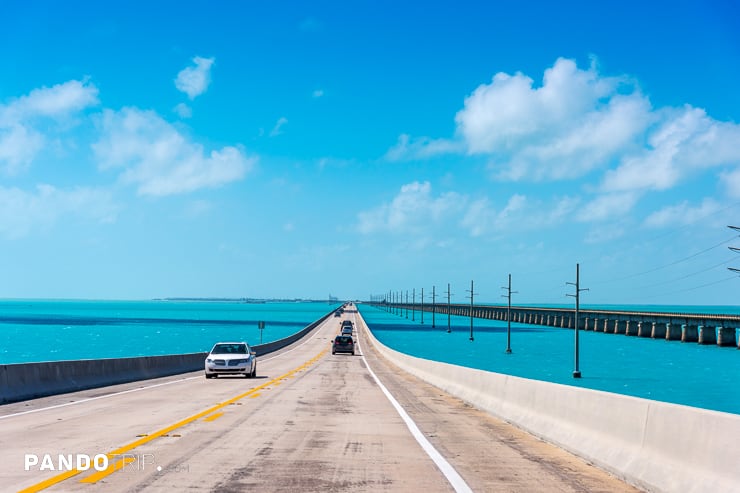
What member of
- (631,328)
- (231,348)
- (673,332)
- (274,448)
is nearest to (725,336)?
(673,332)

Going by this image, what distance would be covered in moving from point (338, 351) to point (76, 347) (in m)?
61.1

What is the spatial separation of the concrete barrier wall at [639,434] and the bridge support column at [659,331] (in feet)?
500

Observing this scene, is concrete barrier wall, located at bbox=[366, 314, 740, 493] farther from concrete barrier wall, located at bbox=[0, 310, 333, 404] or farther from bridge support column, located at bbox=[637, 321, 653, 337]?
bridge support column, located at bbox=[637, 321, 653, 337]

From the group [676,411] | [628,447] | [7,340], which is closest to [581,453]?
[628,447]

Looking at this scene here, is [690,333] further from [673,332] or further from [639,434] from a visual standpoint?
[639,434]

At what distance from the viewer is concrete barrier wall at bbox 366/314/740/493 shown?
24.6 feet

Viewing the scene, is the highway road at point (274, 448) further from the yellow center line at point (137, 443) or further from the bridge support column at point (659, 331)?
the bridge support column at point (659, 331)

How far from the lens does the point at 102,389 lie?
25438 mm

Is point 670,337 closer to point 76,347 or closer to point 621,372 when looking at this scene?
point 621,372

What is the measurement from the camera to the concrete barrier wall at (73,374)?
67.5ft

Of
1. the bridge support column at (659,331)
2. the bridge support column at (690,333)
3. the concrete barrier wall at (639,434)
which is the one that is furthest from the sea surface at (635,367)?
the concrete barrier wall at (639,434)

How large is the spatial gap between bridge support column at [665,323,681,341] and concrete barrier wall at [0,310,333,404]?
131786 mm

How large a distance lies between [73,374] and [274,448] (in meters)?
Answer: 15.2

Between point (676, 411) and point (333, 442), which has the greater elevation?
point (676, 411)
